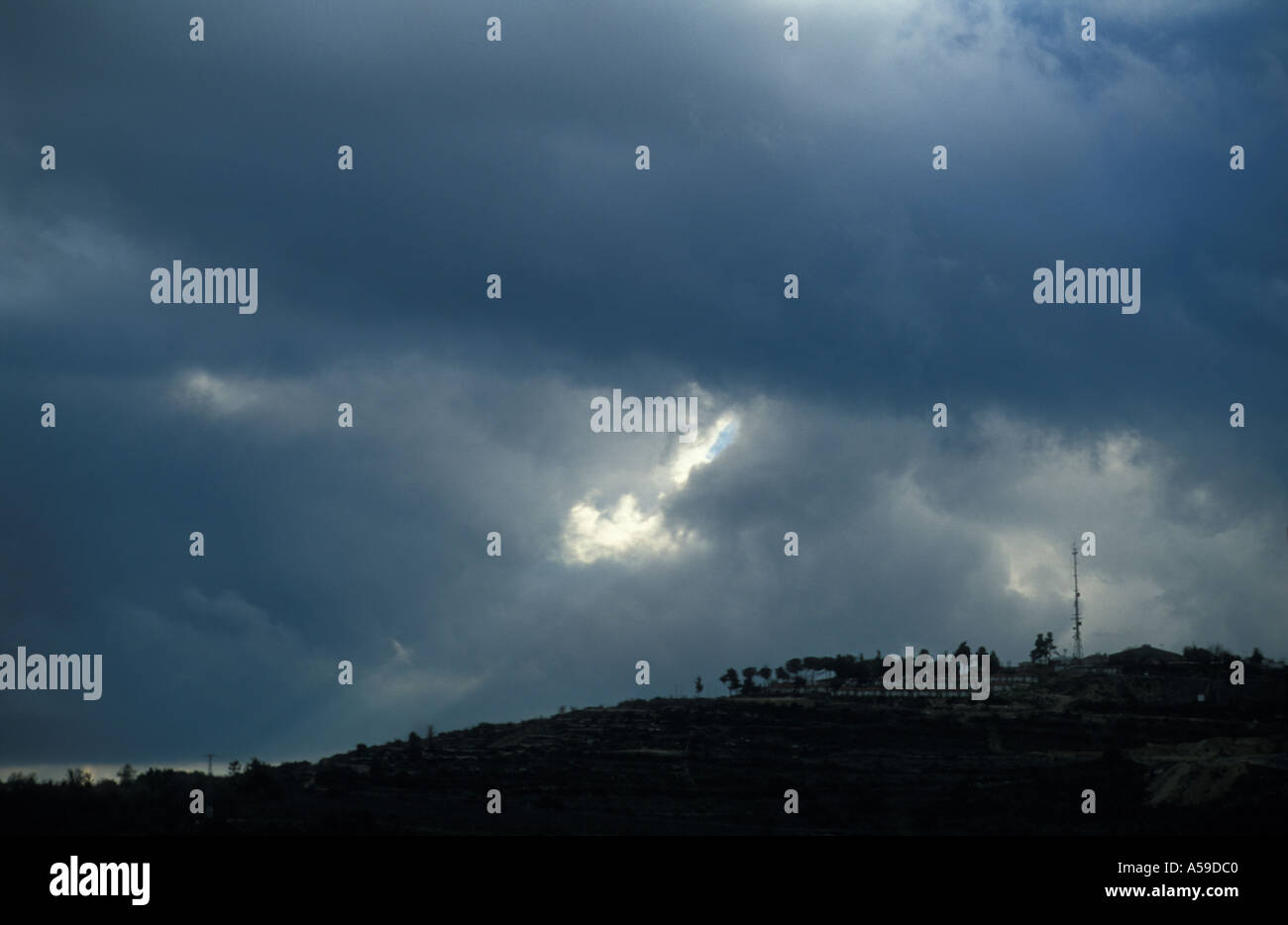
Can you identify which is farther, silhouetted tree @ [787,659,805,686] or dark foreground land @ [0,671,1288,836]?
silhouetted tree @ [787,659,805,686]

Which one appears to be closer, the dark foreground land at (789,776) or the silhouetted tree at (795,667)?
the dark foreground land at (789,776)

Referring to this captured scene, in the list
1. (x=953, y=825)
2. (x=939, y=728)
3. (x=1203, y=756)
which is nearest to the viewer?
(x=953, y=825)

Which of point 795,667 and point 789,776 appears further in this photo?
point 795,667

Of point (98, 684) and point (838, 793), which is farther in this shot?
point (838, 793)
